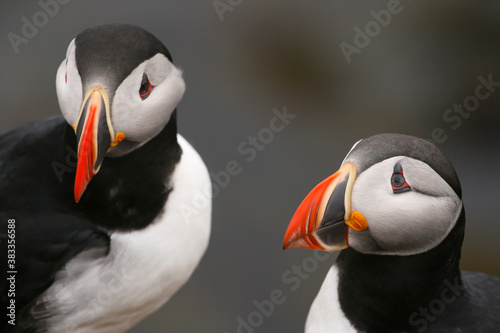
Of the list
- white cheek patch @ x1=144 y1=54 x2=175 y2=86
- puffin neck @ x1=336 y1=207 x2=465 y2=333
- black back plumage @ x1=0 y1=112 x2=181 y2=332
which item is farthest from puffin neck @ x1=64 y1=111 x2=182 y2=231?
puffin neck @ x1=336 y1=207 x2=465 y2=333

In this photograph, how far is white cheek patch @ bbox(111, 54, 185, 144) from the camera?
271cm

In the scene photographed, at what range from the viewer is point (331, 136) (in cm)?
515

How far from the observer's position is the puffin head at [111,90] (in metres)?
2.62

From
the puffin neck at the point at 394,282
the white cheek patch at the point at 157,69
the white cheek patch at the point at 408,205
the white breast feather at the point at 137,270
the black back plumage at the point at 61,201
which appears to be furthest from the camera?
the white breast feather at the point at 137,270

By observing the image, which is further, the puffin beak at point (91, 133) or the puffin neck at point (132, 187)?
the puffin neck at point (132, 187)

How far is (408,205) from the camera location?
242 cm

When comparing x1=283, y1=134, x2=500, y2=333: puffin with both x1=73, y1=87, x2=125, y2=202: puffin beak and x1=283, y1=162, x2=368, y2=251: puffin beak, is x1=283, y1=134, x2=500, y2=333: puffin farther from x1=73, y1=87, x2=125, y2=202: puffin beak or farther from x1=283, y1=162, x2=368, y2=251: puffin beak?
x1=73, y1=87, x2=125, y2=202: puffin beak

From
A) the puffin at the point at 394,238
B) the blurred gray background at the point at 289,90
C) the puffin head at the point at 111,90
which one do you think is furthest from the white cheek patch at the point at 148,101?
the blurred gray background at the point at 289,90

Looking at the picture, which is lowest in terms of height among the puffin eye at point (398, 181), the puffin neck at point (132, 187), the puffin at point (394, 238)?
the puffin neck at point (132, 187)

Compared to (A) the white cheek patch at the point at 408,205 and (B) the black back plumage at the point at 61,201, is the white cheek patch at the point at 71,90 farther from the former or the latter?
(A) the white cheek patch at the point at 408,205

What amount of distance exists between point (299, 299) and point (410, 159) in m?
2.11

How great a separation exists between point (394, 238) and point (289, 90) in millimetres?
3053

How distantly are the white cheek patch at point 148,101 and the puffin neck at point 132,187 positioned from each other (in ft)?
0.38

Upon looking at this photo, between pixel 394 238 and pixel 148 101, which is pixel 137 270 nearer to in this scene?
pixel 148 101
